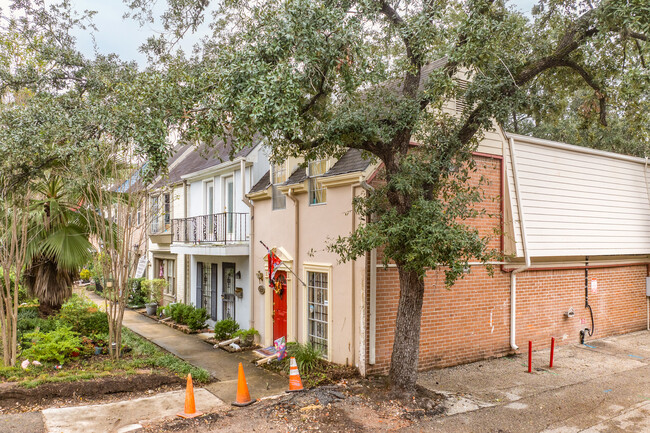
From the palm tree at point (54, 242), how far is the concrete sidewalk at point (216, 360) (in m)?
3.16

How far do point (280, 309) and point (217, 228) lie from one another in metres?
4.01

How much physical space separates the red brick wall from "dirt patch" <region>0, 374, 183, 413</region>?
4289mm

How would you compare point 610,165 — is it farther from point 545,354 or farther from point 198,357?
point 198,357

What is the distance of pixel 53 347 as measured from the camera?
953cm

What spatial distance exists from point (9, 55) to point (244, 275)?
1011 cm

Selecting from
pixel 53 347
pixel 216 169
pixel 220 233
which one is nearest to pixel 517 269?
pixel 220 233

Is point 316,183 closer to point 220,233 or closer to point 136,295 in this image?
point 220,233

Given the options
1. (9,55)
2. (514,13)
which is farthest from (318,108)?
(9,55)

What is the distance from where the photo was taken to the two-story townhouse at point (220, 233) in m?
13.9

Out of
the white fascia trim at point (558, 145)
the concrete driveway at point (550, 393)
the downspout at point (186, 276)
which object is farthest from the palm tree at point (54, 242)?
the white fascia trim at point (558, 145)

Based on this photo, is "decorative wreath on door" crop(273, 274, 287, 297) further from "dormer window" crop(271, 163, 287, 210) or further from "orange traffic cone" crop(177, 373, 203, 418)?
"orange traffic cone" crop(177, 373, 203, 418)

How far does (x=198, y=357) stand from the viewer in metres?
11.9

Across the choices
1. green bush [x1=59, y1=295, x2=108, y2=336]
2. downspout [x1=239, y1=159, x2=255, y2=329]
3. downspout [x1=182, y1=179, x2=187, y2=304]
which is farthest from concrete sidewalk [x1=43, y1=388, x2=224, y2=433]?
downspout [x1=182, y1=179, x2=187, y2=304]

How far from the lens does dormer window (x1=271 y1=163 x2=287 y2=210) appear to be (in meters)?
12.5
